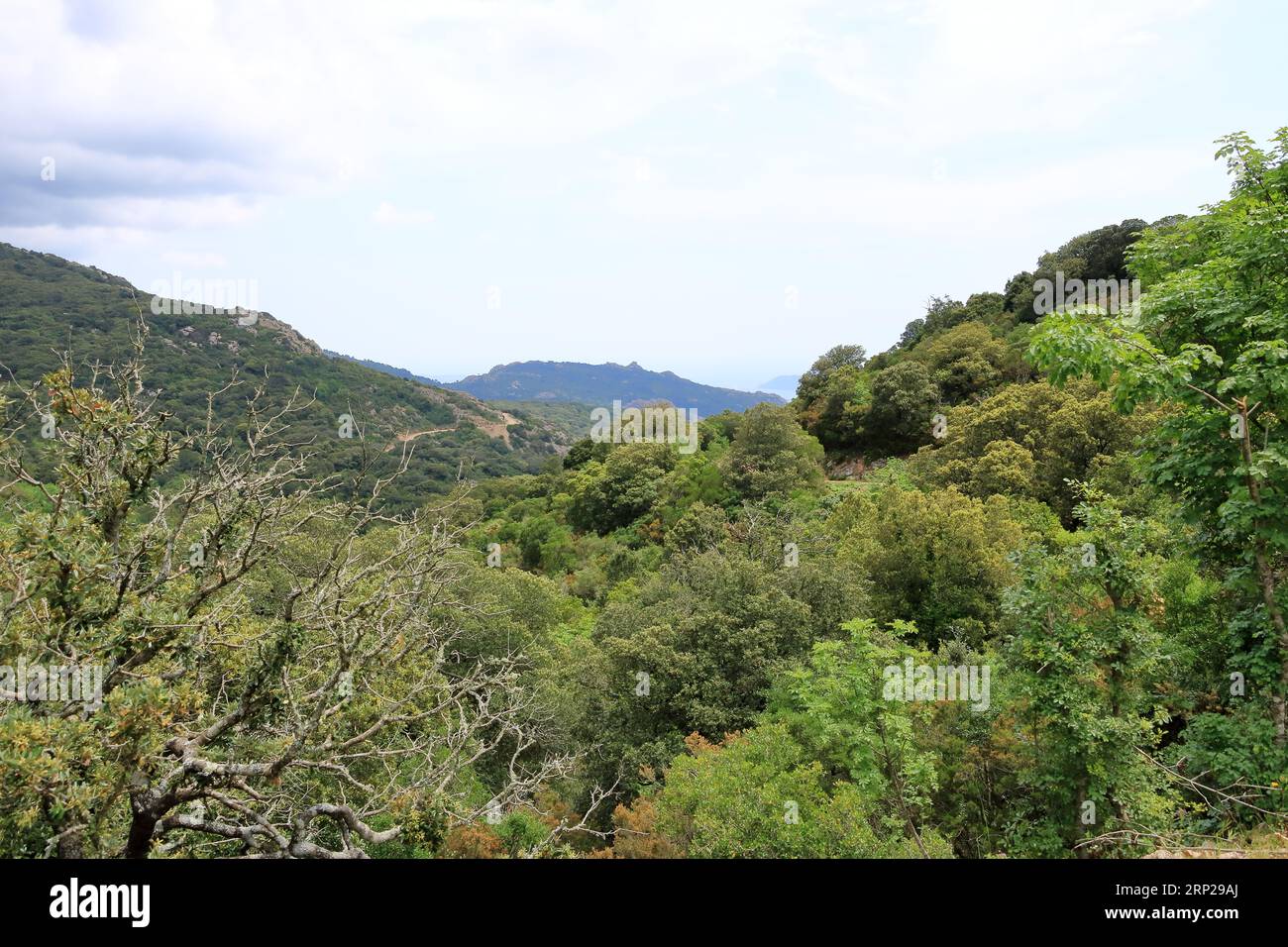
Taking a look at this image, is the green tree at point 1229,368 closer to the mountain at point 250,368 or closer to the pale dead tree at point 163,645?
the pale dead tree at point 163,645

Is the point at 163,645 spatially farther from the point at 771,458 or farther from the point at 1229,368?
the point at 771,458

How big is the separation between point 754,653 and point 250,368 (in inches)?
3888

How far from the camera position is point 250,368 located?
95.9 metres

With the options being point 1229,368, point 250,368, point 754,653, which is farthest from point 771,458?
point 250,368

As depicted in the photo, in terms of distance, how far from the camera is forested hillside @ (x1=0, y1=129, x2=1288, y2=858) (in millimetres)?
6062

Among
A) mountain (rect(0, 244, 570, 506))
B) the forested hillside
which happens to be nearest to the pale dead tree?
the forested hillside

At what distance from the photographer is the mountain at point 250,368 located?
243ft

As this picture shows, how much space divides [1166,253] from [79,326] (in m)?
111

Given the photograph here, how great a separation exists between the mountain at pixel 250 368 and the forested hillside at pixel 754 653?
49830 mm

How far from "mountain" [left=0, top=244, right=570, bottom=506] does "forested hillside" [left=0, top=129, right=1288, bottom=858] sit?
163 feet

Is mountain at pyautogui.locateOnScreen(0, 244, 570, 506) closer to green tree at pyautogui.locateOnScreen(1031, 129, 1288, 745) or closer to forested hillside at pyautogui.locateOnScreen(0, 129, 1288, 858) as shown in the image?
forested hillside at pyautogui.locateOnScreen(0, 129, 1288, 858)

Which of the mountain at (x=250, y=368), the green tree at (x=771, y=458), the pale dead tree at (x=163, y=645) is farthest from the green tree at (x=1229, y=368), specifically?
the mountain at (x=250, y=368)
